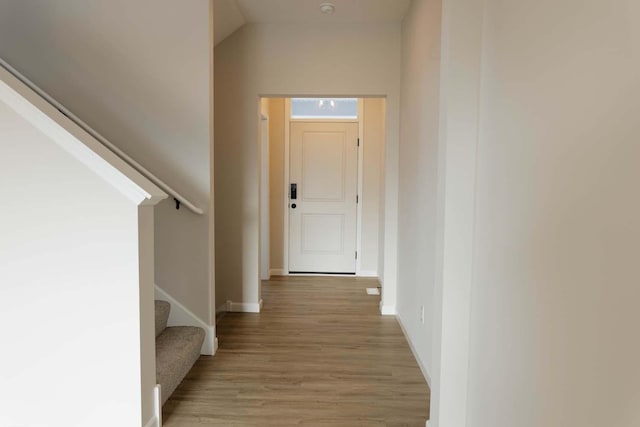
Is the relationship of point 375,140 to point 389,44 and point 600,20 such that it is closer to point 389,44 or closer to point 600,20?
point 389,44

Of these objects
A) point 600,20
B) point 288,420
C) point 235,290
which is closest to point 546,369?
point 600,20

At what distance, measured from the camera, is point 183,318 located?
2.72 meters

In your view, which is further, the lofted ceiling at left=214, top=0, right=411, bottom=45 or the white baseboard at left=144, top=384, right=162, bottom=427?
the lofted ceiling at left=214, top=0, right=411, bottom=45

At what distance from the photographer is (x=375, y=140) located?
4996 millimetres

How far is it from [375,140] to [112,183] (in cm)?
385

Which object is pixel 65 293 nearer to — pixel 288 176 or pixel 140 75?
pixel 140 75

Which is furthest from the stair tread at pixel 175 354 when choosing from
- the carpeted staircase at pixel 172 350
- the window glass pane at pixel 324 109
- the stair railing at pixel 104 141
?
the window glass pane at pixel 324 109

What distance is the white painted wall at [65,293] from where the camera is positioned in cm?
157

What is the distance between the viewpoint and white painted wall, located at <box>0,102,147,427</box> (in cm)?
157

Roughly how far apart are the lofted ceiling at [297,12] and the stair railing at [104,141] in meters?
1.35

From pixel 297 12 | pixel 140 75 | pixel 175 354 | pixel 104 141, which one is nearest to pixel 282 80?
pixel 297 12

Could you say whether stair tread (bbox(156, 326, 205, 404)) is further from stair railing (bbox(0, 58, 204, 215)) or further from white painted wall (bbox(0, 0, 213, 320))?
stair railing (bbox(0, 58, 204, 215))

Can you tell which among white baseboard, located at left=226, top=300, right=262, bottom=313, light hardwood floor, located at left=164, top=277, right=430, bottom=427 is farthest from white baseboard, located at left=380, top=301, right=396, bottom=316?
white baseboard, located at left=226, top=300, right=262, bottom=313

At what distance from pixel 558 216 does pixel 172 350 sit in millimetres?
2134
